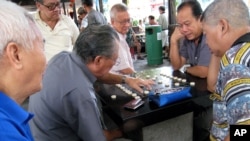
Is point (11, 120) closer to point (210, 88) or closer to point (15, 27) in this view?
point (15, 27)

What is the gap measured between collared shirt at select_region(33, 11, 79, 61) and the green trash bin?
352cm

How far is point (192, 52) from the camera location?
2047mm

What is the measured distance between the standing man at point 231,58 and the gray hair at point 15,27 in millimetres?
709

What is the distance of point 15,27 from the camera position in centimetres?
63

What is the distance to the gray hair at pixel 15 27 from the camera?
0.61 metres

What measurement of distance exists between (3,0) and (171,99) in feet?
3.41

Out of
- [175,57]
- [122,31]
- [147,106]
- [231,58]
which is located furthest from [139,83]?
[231,58]

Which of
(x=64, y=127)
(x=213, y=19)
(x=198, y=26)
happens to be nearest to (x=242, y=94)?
(x=213, y=19)

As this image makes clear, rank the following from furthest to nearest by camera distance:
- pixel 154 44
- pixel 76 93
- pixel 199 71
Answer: pixel 154 44 → pixel 199 71 → pixel 76 93

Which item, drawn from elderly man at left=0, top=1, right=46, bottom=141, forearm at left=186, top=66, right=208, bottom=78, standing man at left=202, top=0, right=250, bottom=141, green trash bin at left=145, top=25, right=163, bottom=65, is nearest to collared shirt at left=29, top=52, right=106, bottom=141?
elderly man at left=0, top=1, right=46, bottom=141

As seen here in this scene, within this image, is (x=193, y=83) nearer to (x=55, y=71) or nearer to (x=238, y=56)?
(x=238, y=56)

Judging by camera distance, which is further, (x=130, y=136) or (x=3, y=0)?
(x=130, y=136)

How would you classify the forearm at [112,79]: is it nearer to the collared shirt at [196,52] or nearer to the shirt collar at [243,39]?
the collared shirt at [196,52]

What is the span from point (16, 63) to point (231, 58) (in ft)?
2.50
